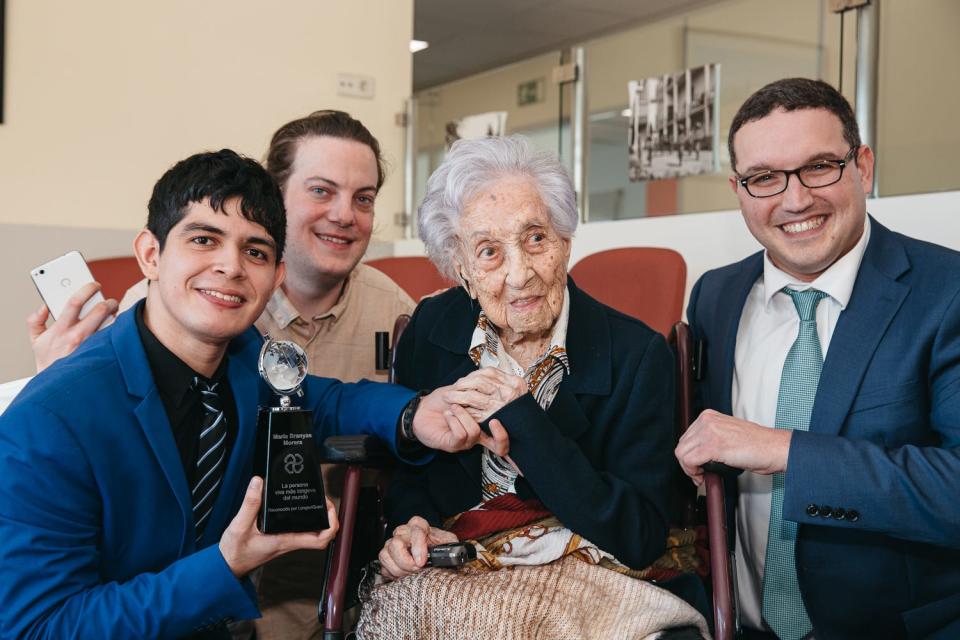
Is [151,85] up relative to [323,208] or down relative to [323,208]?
up

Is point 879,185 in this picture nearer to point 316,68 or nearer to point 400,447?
point 400,447

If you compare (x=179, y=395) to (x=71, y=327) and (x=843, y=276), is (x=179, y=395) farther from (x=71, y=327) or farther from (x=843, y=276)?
(x=843, y=276)

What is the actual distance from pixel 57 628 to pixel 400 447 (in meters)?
0.70

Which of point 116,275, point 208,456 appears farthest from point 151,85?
point 208,456

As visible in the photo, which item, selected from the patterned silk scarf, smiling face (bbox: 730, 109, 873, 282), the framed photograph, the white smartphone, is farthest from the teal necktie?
the framed photograph

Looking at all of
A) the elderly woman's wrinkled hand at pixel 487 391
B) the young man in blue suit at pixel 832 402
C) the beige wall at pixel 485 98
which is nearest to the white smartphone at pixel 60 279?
the elderly woman's wrinkled hand at pixel 487 391

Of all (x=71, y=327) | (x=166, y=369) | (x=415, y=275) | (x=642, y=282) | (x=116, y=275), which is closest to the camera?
(x=166, y=369)

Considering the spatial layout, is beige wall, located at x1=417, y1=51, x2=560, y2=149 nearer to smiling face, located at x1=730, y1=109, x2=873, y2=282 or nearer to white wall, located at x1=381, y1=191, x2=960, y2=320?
white wall, located at x1=381, y1=191, x2=960, y2=320

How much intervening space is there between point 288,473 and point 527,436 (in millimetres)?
415

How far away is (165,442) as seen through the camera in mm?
1471

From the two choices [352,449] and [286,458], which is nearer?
[286,458]

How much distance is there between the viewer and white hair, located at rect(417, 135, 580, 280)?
176cm

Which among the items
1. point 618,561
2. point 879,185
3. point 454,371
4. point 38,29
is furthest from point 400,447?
point 38,29

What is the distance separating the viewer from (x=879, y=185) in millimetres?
3336
